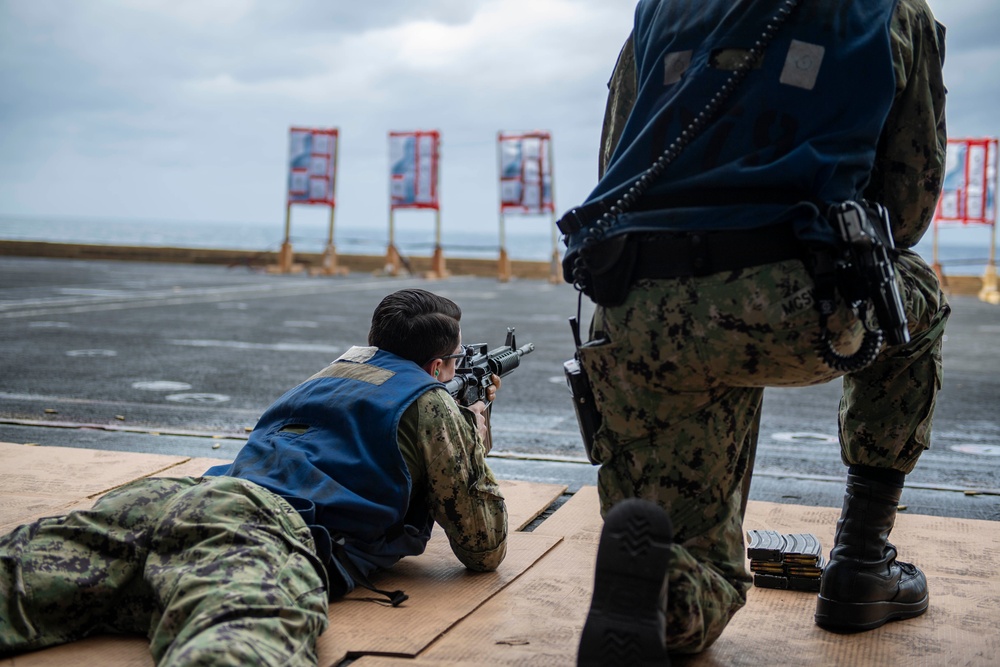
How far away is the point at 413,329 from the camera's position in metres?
2.88

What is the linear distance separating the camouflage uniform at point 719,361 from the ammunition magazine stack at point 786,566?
0.68 m

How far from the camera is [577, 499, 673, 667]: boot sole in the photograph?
69.5 inches

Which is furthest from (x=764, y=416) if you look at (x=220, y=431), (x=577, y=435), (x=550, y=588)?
(x=550, y=588)

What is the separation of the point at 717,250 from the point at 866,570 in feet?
3.35

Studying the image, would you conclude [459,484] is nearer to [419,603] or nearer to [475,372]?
[419,603]

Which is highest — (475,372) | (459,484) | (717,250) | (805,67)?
(805,67)

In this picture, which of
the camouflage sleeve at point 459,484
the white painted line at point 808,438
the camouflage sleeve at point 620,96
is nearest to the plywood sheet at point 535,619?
the camouflage sleeve at point 459,484

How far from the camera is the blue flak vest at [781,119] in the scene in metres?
1.98

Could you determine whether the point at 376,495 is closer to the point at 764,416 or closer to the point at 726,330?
the point at 726,330

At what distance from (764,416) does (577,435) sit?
1.55 metres

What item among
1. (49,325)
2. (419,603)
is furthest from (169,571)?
(49,325)

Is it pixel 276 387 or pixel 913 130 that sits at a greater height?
pixel 913 130

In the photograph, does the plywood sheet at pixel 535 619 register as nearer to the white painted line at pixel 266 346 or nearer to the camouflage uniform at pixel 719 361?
the camouflage uniform at pixel 719 361

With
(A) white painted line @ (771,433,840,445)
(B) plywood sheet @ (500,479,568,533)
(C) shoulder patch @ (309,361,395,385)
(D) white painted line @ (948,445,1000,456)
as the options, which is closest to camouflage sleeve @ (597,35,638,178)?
(C) shoulder patch @ (309,361,395,385)
